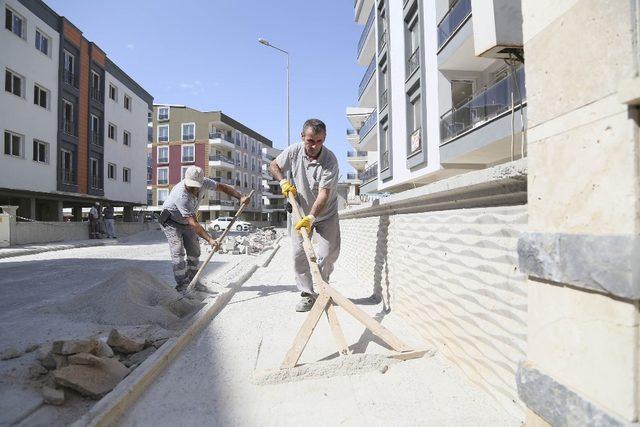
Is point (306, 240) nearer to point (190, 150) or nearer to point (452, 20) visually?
point (452, 20)

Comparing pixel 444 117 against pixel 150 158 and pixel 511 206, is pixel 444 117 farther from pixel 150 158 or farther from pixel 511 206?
pixel 150 158

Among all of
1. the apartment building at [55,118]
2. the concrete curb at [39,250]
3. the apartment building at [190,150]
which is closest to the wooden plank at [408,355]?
the concrete curb at [39,250]

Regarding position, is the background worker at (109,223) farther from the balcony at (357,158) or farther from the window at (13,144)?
the balcony at (357,158)

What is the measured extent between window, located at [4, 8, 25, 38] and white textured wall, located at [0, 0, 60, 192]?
20cm

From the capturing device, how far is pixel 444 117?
51.6ft

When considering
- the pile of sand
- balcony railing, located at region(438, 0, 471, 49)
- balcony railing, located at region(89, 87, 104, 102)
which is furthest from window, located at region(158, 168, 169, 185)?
the pile of sand

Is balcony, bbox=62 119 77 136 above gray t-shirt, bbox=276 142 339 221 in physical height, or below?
above

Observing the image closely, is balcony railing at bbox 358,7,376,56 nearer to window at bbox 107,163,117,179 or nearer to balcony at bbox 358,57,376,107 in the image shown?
balcony at bbox 358,57,376,107

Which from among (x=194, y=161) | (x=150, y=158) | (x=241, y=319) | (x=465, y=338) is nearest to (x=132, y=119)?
(x=194, y=161)

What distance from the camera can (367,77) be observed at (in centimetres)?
2842

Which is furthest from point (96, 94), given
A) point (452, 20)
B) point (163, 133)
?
point (163, 133)

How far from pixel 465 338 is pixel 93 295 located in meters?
4.07

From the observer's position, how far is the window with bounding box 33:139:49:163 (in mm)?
21266

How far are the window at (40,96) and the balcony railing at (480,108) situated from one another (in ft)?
66.1
